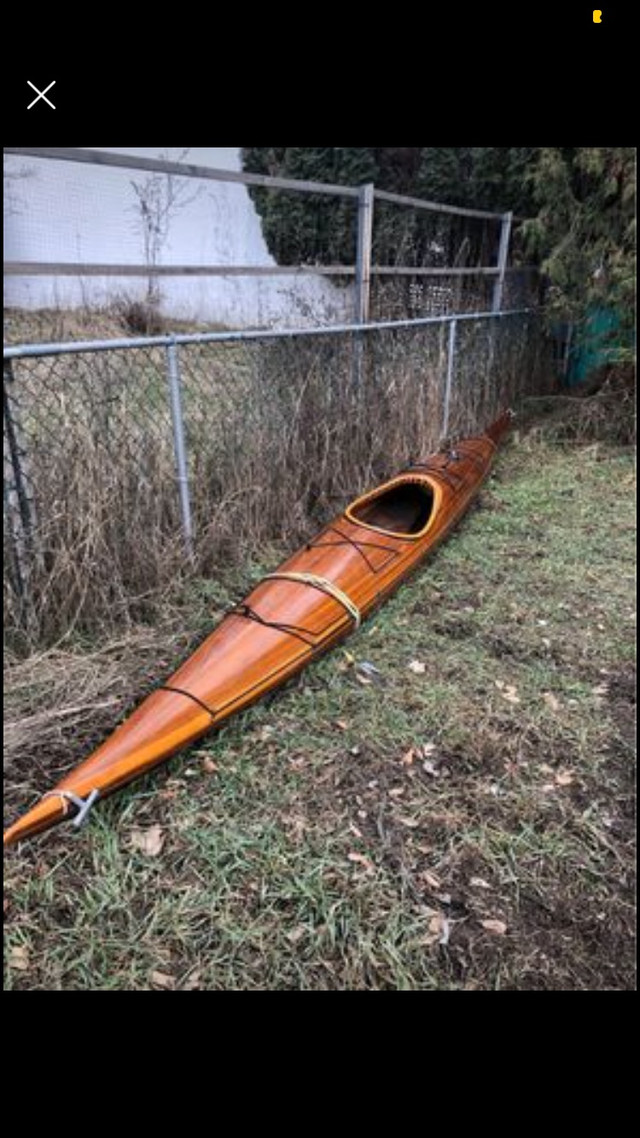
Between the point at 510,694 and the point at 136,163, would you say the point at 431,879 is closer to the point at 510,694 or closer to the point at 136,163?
the point at 510,694

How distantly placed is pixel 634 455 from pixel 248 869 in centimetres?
492

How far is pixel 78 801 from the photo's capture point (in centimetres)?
186

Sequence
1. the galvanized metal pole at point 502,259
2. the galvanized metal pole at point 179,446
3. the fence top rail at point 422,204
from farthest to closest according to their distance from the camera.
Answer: the galvanized metal pole at point 502,259 → the fence top rail at point 422,204 → the galvanized metal pole at point 179,446

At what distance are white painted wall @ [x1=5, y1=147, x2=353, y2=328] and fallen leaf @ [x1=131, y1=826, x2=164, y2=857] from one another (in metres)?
3.49

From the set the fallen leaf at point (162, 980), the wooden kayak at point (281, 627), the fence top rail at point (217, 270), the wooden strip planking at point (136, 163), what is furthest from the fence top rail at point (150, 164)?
the fallen leaf at point (162, 980)

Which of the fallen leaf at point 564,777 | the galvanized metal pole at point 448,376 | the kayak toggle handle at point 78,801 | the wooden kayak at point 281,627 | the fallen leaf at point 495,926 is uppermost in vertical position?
the galvanized metal pole at point 448,376

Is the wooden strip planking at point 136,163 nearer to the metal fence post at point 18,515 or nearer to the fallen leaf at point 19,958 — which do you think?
the metal fence post at point 18,515

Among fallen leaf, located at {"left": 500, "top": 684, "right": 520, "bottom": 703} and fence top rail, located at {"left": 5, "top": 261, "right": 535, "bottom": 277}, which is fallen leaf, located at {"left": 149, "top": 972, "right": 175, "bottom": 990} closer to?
fallen leaf, located at {"left": 500, "top": 684, "right": 520, "bottom": 703}

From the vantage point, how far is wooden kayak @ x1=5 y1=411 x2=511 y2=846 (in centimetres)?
196

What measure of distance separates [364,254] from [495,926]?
3989 millimetres

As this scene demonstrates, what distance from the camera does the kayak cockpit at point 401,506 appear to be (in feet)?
12.0

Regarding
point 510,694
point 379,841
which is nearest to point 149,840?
point 379,841

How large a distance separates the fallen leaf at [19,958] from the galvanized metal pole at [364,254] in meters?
4.02

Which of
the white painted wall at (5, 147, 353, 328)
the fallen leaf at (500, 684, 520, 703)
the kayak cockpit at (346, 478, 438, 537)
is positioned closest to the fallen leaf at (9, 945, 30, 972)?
the fallen leaf at (500, 684, 520, 703)
